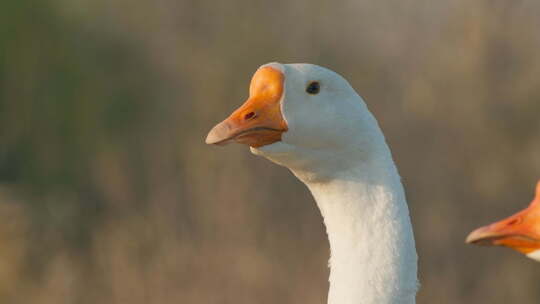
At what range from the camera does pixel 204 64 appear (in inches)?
523

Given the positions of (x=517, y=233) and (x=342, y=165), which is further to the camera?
(x=517, y=233)

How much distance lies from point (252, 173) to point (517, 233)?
6.52 meters

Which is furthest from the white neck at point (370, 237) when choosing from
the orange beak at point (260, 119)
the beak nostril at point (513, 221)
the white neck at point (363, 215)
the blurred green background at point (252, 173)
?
the blurred green background at point (252, 173)

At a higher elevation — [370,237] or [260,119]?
[260,119]

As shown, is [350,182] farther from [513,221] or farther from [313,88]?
[513,221]

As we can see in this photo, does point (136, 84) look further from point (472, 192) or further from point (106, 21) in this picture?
point (472, 192)

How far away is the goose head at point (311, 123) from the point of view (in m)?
4.27

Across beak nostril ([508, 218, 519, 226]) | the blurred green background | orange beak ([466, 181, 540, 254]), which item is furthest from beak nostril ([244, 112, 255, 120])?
the blurred green background

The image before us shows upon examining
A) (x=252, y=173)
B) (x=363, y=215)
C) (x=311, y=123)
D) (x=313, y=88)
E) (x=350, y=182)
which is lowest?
(x=252, y=173)

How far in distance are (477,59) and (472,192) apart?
1.33m

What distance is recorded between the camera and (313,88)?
4.33 meters

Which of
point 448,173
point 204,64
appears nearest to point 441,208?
point 448,173

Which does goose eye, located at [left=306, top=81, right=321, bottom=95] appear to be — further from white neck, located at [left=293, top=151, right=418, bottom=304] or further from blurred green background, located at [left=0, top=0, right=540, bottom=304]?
blurred green background, located at [left=0, top=0, right=540, bottom=304]

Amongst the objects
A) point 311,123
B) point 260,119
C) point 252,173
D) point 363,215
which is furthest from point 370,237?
point 252,173
